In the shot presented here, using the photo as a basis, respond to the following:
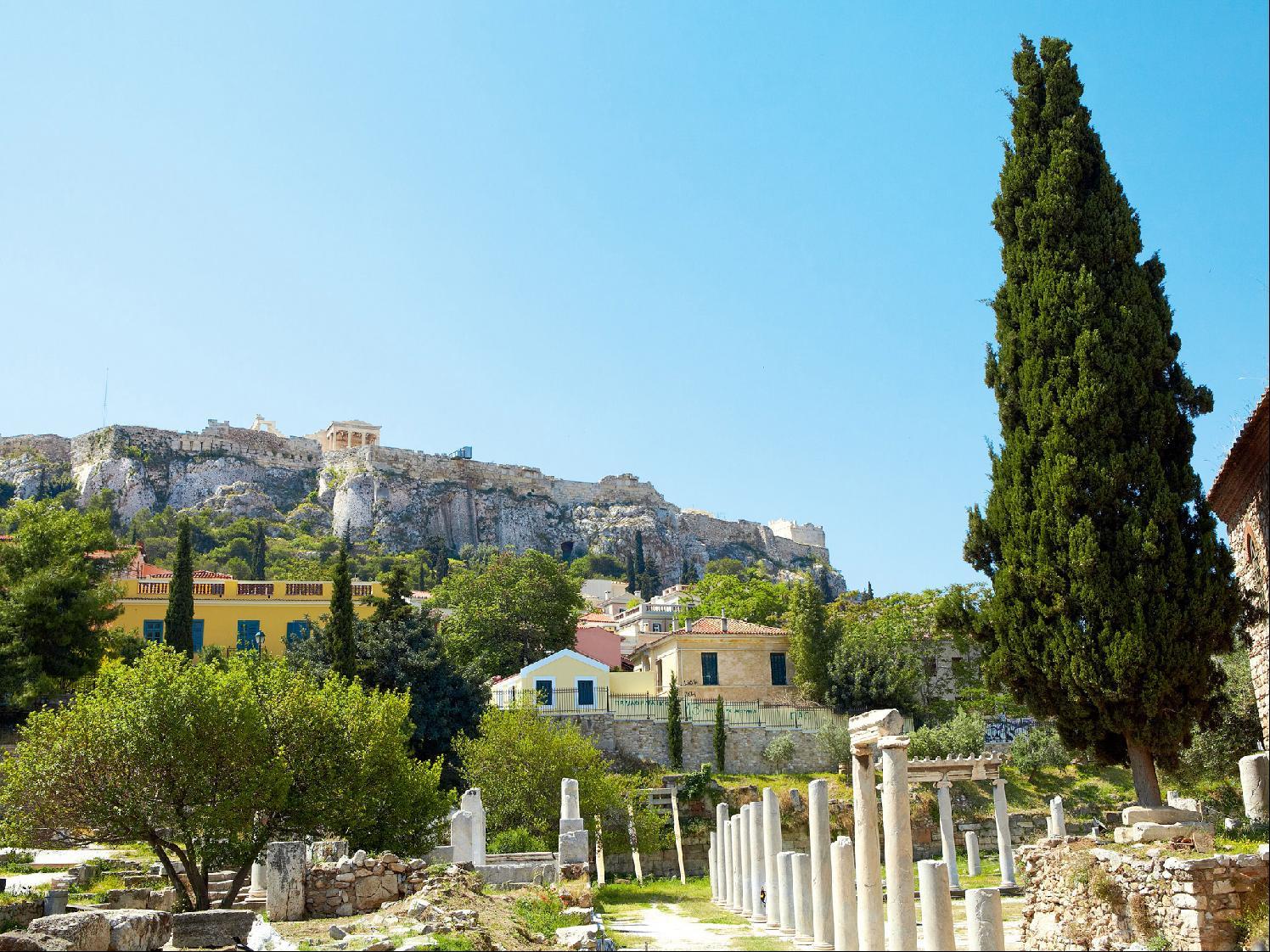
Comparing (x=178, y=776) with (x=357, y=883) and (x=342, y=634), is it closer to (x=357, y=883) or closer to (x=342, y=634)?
(x=357, y=883)

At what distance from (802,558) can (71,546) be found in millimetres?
113358

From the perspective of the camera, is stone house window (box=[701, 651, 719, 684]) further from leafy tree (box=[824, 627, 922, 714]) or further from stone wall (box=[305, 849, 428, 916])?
stone wall (box=[305, 849, 428, 916])

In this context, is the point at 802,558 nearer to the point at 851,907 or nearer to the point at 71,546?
the point at 71,546

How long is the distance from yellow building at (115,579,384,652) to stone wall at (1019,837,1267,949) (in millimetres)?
32538

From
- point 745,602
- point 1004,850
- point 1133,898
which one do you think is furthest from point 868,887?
point 745,602

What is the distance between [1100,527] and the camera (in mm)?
15000

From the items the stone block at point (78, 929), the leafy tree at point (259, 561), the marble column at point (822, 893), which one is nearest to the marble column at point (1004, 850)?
the marble column at point (822, 893)

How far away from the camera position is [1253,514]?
611 inches

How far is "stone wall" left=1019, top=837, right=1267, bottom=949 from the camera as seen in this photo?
1078 cm

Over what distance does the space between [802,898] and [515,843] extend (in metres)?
13.8

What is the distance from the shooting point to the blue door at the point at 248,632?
4250cm

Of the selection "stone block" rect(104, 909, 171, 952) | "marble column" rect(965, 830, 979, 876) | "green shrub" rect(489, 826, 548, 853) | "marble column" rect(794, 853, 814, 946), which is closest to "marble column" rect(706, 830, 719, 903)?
"green shrub" rect(489, 826, 548, 853)

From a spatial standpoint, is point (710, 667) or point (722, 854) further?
point (710, 667)

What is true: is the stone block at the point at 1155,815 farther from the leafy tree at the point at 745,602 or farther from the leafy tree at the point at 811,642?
the leafy tree at the point at 745,602
